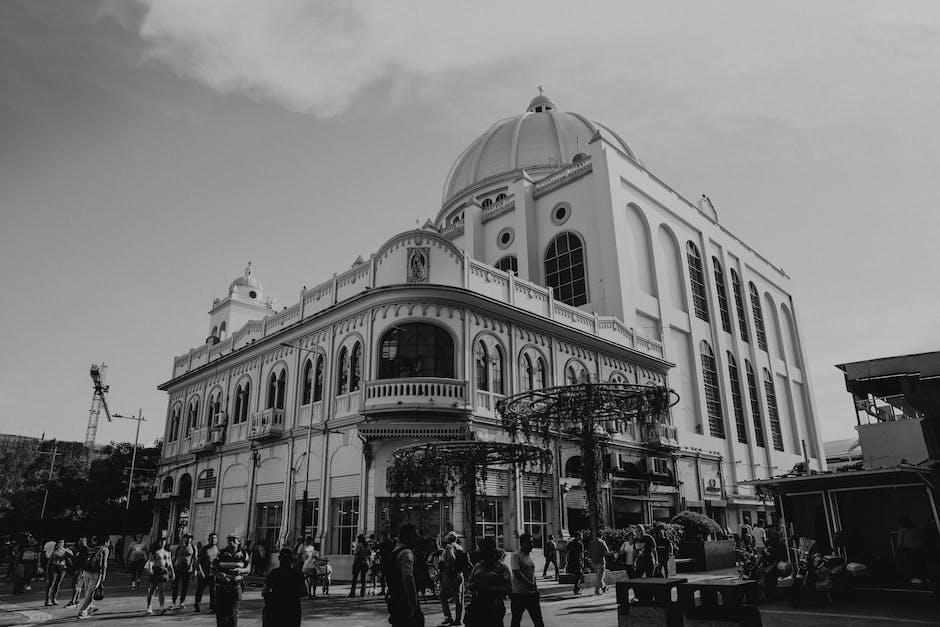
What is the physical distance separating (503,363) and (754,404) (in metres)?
26.2

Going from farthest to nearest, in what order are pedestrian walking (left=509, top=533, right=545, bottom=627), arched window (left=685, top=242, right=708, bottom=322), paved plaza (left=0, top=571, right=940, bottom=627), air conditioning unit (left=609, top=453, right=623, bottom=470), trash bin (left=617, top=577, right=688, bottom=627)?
arched window (left=685, top=242, right=708, bottom=322) < air conditioning unit (left=609, top=453, right=623, bottom=470) < paved plaza (left=0, top=571, right=940, bottom=627) < pedestrian walking (left=509, top=533, right=545, bottom=627) < trash bin (left=617, top=577, right=688, bottom=627)

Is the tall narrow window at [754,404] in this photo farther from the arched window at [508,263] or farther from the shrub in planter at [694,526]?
the shrub in planter at [694,526]

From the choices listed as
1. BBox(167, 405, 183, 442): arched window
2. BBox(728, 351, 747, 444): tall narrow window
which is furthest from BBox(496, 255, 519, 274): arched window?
BBox(167, 405, 183, 442): arched window

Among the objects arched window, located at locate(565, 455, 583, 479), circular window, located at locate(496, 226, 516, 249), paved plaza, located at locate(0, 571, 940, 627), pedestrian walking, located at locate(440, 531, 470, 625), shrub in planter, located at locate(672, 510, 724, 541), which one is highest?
circular window, located at locate(496, 226, 516, 249)

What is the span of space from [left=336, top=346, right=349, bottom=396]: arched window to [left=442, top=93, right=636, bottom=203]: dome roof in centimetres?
2461

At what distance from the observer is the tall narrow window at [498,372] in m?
24.9

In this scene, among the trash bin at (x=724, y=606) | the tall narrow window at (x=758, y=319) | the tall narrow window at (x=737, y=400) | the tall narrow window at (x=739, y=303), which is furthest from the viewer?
the tall narrow window at (x=758, y=319)

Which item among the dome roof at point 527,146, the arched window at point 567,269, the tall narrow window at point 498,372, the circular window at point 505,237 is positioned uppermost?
the dome roof at point 527,146

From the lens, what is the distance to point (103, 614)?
557 inches

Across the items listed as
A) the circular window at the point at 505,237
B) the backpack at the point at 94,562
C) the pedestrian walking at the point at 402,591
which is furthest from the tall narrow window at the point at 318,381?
the pedestrian walking at the point at 402,591

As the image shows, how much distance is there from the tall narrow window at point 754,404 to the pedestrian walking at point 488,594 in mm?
38424

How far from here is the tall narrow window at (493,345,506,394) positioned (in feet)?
81.6

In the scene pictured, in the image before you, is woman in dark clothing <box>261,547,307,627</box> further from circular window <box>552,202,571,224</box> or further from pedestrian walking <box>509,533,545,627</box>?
circular window <box>552,202,571,224</box>

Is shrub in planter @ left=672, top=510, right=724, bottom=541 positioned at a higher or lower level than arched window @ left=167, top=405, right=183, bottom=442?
lower
